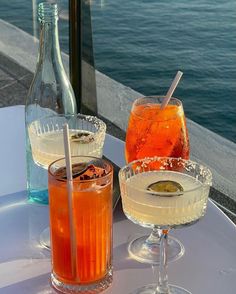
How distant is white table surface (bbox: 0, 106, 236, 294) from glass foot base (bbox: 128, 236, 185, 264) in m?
0.01

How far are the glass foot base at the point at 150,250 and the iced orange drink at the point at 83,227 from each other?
3.1 inches

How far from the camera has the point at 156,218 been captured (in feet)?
2.72

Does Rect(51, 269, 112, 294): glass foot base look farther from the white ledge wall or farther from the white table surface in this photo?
the white ledge wall

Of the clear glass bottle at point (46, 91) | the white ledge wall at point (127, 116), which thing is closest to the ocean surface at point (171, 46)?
the white ledge wall at point (127, 116)

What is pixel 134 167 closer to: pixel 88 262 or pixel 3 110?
pixel 88 262

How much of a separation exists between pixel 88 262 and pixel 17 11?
10.2 feet

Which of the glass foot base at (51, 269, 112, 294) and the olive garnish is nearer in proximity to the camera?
the glass foot base at (51, 269, 112, 294)

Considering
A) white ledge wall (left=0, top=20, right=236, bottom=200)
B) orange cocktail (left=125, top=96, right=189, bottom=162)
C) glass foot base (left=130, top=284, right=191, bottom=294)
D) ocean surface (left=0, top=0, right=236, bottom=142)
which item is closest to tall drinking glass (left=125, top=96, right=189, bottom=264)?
orange cocktail (left=125, top=96, right=189, bottom=162)

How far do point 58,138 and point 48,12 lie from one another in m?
0.20

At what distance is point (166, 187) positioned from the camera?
0.86m

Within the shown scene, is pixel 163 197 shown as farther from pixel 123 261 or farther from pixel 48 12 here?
pixel 48 12

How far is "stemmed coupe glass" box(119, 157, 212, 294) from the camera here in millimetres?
816

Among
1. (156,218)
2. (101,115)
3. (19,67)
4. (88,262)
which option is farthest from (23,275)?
(19,67)

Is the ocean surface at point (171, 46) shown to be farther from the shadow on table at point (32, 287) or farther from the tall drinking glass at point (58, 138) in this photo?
the shadow on table at point (32, 287)
